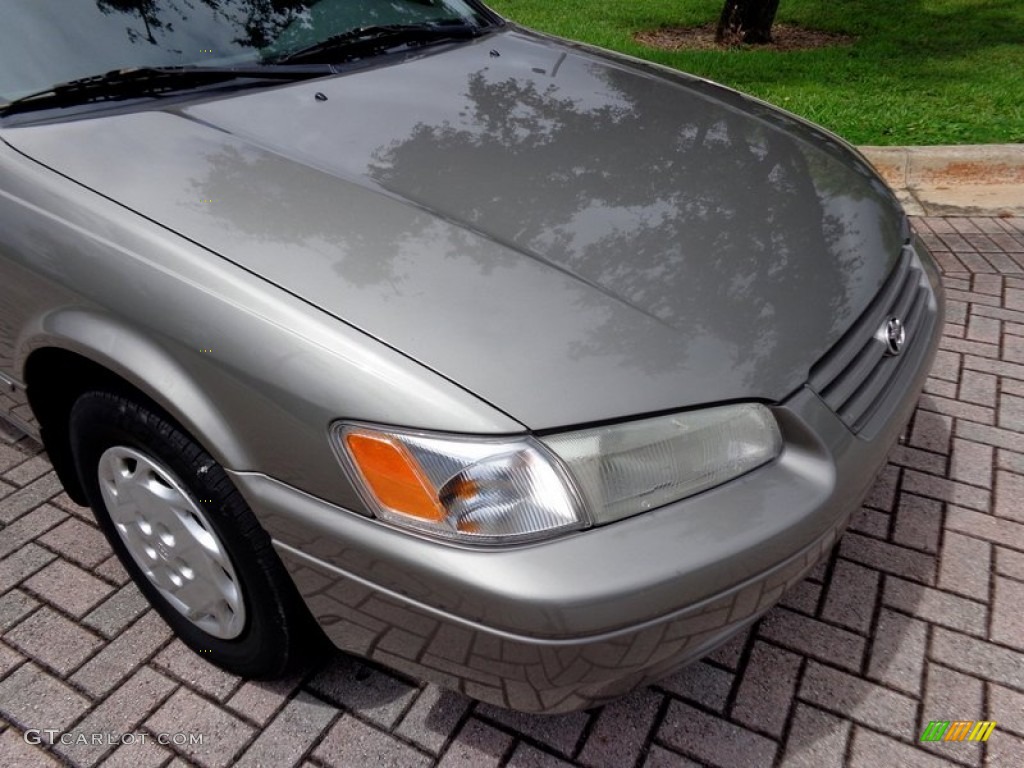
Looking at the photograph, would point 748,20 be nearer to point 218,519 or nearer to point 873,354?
point 873,354

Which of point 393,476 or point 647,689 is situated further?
point 647,689

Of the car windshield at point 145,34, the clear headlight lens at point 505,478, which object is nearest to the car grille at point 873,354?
the clear headlight lens at point 505,478

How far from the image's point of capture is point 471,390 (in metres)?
1.45

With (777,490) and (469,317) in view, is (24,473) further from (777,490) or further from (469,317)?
(777,490)

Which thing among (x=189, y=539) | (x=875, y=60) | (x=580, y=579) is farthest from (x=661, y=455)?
(x=875, y=60)

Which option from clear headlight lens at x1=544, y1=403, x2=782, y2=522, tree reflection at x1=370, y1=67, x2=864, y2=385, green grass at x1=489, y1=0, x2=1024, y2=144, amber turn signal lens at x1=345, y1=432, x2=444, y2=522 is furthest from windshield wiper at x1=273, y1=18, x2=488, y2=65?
green grass at x1=489, y1=0, x2=1024, y2=144

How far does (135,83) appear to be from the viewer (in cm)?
212

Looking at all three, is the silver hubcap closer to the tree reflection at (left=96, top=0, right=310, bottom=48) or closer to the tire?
the tire

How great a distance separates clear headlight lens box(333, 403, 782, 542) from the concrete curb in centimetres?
405

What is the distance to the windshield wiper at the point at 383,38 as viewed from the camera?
2.42 m

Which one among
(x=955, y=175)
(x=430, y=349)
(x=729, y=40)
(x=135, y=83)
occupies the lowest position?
(x=955, y=175)

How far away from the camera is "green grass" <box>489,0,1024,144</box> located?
17.7ft

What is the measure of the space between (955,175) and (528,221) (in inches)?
→ 158

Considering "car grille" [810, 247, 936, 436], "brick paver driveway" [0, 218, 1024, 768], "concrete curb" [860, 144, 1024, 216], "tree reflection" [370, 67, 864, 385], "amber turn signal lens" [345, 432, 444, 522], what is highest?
"tree reflection" [370, 67, 864, 385]
